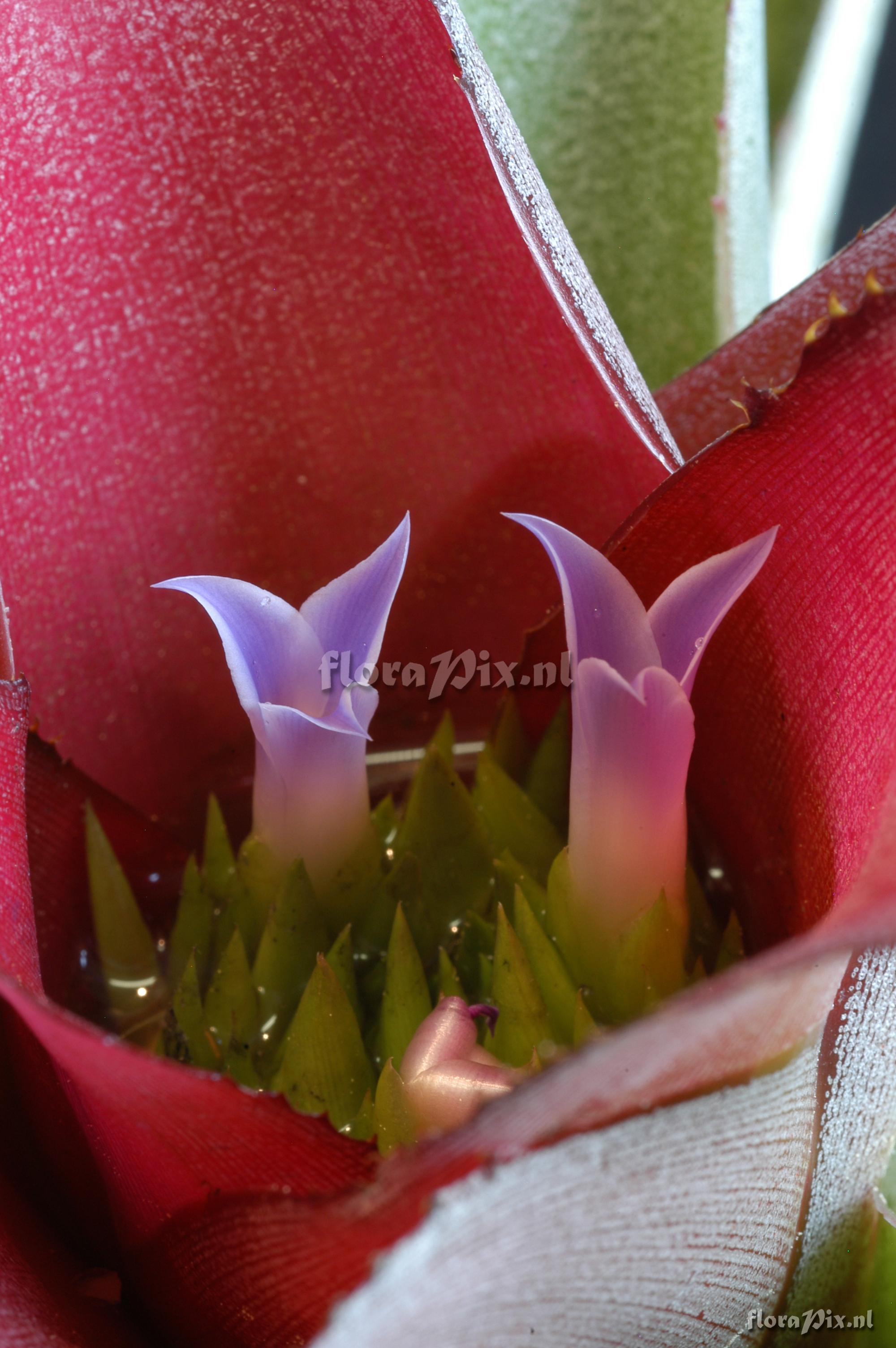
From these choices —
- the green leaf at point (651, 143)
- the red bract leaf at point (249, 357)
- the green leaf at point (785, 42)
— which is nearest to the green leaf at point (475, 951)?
the red bract leaf at point (249, 357)

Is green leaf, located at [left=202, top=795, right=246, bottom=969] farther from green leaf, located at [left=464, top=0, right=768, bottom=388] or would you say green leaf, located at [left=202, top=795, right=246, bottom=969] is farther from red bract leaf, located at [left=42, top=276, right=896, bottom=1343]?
green leaf, located at [left=464, top=0, right=768, bottom=388]

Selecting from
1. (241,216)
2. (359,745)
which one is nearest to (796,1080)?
(359,745)

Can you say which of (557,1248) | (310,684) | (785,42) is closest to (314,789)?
(310,684)

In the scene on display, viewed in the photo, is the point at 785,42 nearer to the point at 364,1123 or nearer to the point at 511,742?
the point at 511,742

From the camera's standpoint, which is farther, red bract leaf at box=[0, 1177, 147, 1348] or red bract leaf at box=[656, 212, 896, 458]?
red bract leaf at box=[656, 212, 896, 458]

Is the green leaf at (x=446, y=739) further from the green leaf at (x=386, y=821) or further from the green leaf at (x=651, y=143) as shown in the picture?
the green leaf at (x=651, y=143)

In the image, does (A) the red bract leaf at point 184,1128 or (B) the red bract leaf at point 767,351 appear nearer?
(A) the red bract leaf at point 184,1128

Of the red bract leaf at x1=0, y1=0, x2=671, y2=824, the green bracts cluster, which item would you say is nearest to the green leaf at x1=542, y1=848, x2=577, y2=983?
the green bracts cluster
